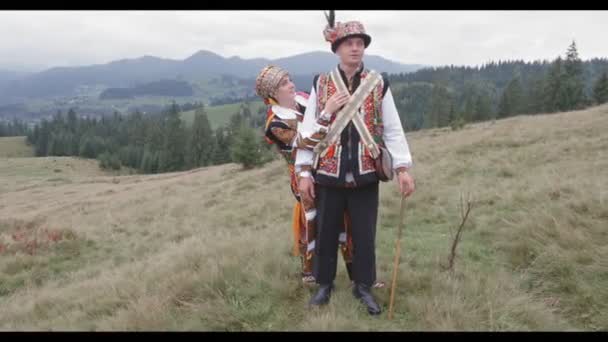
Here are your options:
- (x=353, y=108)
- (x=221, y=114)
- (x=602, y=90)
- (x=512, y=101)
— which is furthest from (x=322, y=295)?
(x=221, y=114)

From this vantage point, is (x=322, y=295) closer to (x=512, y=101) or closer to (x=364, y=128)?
(x=364, y=128)

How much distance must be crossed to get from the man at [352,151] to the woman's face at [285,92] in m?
0.40

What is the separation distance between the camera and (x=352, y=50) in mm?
2996

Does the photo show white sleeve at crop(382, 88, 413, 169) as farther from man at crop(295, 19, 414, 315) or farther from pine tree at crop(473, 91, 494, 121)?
pine tree at crop(473, 91, 494, 121)

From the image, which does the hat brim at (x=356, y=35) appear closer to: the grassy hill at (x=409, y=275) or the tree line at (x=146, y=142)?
the grassy hill at (x=409, y=275)

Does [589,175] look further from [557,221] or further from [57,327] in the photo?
[57,327]

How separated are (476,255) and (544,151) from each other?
7177 mm

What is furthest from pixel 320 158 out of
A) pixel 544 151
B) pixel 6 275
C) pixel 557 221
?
pixel 544 151

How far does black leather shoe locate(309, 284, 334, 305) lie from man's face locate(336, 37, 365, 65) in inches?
77.7

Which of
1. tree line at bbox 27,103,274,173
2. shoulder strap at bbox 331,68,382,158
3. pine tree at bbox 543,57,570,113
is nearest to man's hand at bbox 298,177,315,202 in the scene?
shoulder strap at bbox 331,68,382,158

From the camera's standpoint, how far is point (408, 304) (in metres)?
3.35

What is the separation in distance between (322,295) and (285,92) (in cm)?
188

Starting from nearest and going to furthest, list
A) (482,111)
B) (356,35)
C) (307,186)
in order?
(356,35)
(307,186)
(482,111)

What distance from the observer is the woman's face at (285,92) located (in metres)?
3.57
